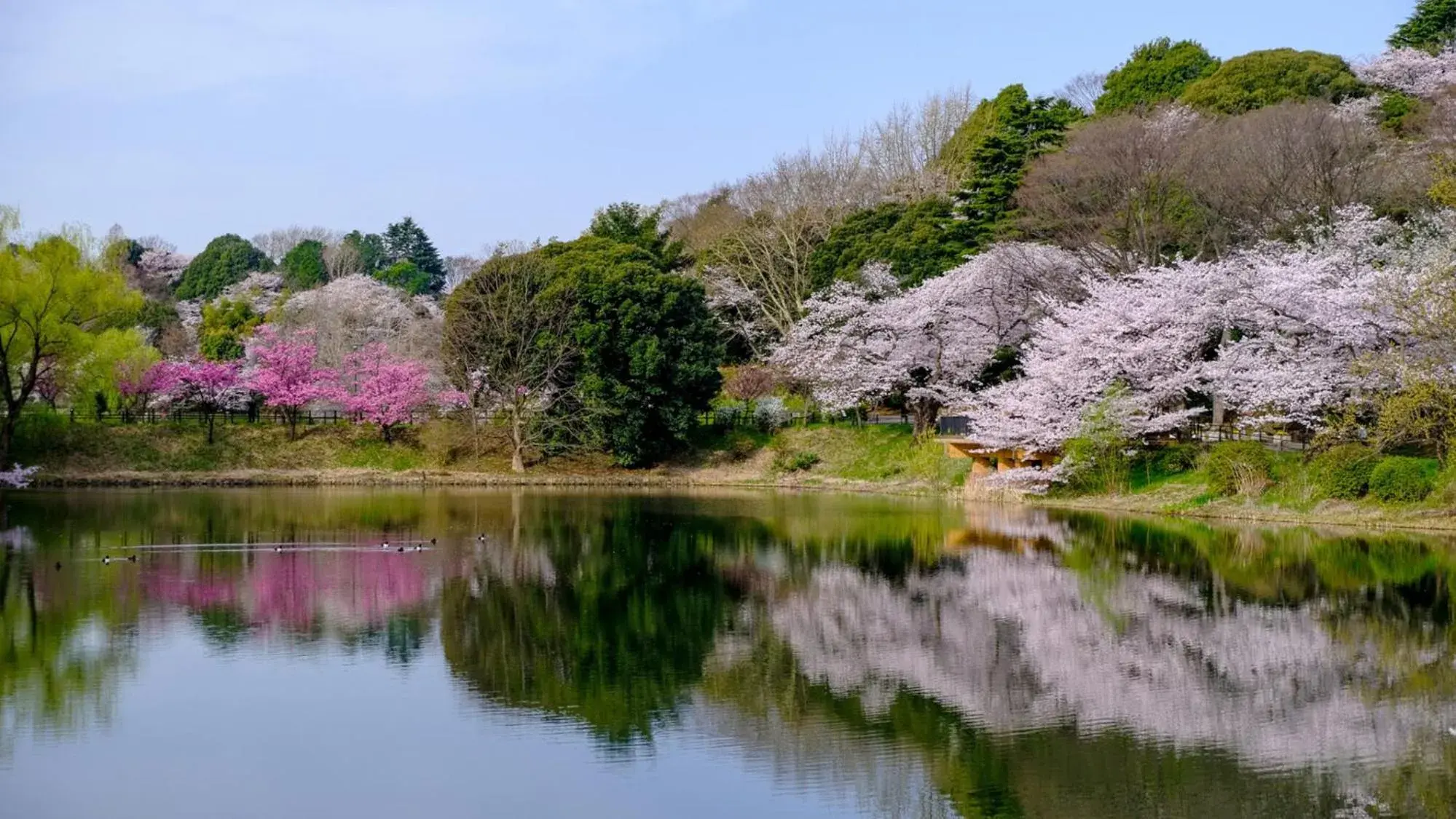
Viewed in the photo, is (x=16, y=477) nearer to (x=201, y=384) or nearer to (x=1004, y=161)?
(x=201, y=384)

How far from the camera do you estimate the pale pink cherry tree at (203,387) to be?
47.2 metres

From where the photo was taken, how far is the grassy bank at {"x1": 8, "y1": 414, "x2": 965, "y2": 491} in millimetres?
42812

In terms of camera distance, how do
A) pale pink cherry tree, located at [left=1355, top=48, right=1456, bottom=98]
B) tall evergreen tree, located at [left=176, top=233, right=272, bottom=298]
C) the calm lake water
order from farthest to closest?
1. tall evergreen tree, located at [left=176, top=233, right=272, bottom=298]
2. pale pink cherry tree, located at [left=1355, top=48, right=1456, bottom=98]
3. the calm lake water

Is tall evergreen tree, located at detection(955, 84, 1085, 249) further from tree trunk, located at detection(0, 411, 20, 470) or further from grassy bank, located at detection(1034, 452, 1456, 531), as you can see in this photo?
tree trunk, located at detection(0, 411, 20, 470)

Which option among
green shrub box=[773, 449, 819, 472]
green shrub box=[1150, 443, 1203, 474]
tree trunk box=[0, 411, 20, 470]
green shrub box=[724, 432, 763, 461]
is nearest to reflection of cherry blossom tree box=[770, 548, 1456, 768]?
green shrub box=[1150, 443, 1203, 474]

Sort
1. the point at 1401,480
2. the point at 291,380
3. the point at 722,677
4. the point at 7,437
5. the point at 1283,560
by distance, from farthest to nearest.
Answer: the point at 291,380
the point at 7,437
the point at 1401,480
the point at 1283,560
the point at 722,677

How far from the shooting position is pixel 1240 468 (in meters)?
32.7

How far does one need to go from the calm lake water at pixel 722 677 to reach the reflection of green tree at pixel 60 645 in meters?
0.06

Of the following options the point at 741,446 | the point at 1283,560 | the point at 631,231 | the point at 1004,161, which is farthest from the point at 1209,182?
the point at 631,231

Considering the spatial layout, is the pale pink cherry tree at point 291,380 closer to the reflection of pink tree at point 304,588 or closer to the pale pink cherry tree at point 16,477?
the pale pink cherry tree at point 16,477

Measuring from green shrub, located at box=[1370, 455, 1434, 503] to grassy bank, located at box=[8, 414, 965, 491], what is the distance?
44.3 feet

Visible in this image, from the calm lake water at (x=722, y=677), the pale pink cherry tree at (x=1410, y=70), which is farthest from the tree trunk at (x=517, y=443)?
the pale pink cherry tree at (x=1410, y=70)

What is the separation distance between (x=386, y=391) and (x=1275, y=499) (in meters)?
29.8

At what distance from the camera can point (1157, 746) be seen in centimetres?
1225
